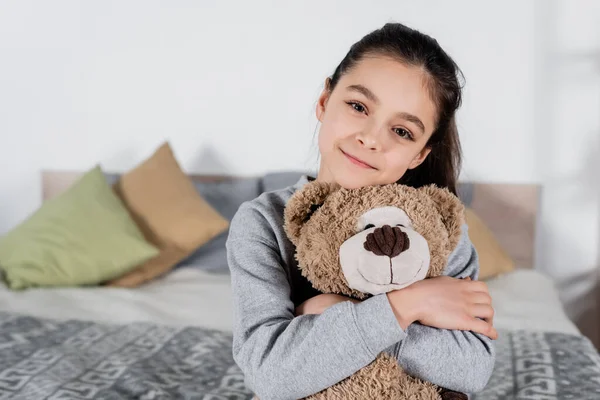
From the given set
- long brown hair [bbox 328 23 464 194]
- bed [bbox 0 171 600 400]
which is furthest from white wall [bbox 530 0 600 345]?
long brown hair [bbox 328 23 464 194]

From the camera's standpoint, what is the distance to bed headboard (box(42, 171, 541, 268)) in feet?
8.12

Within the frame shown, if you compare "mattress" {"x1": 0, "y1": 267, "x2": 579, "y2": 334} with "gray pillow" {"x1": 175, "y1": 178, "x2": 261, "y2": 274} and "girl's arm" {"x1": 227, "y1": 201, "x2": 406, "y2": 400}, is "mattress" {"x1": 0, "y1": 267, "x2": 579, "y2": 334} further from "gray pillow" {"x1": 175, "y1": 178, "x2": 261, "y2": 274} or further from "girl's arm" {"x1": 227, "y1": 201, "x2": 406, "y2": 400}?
"girl's arm" {"x1": 227, "y1": 201, "x2": 406, "y2": 400}

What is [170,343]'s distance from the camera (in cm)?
156

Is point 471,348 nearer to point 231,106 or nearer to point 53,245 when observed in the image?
point 53,245

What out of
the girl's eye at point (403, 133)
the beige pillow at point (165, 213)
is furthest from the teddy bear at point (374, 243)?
the beige pillow at point (165, 213)

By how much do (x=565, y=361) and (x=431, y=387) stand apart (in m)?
0.77

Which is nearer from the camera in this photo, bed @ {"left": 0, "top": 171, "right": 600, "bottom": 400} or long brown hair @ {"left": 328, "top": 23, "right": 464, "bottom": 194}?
long brown hair @ {"left": 328, "top": 23, "right": 464, "bottom": 194}

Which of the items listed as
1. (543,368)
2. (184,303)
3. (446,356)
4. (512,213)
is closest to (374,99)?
(446,356)

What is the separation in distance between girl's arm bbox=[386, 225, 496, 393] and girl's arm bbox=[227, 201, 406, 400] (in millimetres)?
61

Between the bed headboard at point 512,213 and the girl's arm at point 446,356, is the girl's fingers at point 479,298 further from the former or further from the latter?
the bed headboard at point 512,213

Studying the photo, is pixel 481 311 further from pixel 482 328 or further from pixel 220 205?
pixel 220 205

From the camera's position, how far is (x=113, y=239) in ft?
7.13

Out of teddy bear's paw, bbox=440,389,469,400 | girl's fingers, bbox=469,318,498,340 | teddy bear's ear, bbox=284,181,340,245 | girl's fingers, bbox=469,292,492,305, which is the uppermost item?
teddy bear's ear, bbox=284,181,340,245

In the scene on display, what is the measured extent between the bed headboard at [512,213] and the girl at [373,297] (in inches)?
56.6
